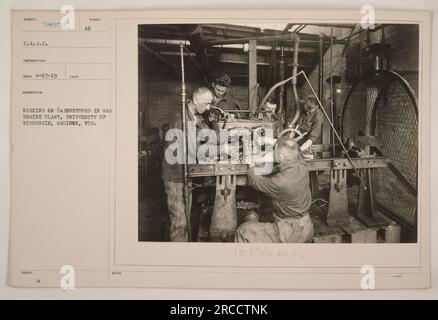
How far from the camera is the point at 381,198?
774 mm

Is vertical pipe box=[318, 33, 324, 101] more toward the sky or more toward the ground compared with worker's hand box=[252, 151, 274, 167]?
more toward the sky

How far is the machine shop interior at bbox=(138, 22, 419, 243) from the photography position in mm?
742

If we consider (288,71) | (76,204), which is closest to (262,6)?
(288,71)

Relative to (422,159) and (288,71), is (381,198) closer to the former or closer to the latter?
(422,159)

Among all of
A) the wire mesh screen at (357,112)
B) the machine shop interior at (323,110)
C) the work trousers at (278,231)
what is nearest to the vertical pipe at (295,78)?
the machine shop interior at (323,110)

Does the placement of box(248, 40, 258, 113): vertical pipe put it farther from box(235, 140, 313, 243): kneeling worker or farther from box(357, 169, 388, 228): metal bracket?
box(357, 169, 388, 228): metal bracket

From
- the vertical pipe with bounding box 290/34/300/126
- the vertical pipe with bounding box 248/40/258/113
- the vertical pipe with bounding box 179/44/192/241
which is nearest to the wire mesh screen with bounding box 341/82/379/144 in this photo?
the vertical pipe with bounding box 290/34/300/126

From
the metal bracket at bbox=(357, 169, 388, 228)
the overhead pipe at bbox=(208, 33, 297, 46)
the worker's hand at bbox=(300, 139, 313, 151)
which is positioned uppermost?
the overhead pipe at bbox=(208, 33, 297, 46)

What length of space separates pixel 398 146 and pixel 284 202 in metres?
0.31

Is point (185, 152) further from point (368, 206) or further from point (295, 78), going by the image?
point (368, 206)

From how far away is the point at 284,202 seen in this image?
0.76 metres

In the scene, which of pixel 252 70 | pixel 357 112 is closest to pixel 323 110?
pixel 357 112

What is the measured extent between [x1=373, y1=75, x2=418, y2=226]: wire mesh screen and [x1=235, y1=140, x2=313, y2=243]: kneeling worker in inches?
7.6

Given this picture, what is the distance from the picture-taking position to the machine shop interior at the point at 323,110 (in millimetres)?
742
